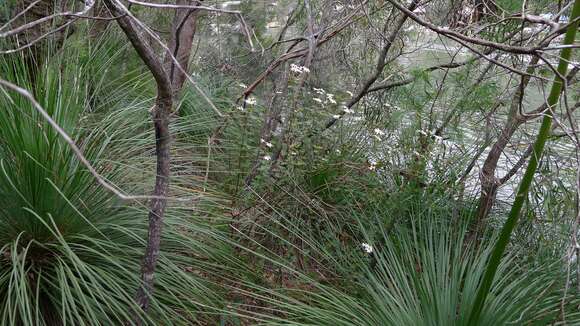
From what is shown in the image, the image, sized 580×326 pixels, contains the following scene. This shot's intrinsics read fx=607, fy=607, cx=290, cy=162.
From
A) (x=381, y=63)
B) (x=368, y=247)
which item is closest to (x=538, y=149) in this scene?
(x=368, y=247)

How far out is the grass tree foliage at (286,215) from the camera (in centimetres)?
226

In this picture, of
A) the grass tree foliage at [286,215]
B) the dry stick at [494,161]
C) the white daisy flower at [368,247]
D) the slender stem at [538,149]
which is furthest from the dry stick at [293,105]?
the slender stem at [538,149]

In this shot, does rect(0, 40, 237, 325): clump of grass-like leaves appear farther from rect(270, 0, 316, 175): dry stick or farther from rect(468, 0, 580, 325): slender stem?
rect(468, 0, 580, 325): slender stem

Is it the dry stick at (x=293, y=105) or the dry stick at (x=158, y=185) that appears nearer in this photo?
the dry stick at (x=158, y=185)

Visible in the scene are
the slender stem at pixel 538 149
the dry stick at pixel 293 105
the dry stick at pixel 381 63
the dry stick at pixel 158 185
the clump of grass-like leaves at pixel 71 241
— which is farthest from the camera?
the dry stick at pixel 381 63

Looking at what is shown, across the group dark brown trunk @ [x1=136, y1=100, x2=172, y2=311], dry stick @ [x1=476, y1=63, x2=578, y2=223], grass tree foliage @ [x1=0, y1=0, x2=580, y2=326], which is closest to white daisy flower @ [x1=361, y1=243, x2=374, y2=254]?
grass tree foliage @ [x1=0, y1=0, x2=580, y2=326]

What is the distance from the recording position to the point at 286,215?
10.7 ft

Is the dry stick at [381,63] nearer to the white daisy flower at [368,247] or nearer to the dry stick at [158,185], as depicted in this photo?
the white daisy flower at [368,247]

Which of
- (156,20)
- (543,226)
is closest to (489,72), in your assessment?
(543,226)

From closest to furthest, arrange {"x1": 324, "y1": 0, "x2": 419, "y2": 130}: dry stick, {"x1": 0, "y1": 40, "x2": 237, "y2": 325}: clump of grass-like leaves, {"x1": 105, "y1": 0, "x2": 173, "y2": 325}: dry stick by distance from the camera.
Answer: {"x1": 105, "y1": 0, "x2": 173, "y2": 325}: dry stick, {"x1": 0, "y1": 40, "x2": 237, "y2": 325}: clump of grass-like leaves, {"x1": 324, "y1": 0, "x2": 419, "y2": 130}: dry stick

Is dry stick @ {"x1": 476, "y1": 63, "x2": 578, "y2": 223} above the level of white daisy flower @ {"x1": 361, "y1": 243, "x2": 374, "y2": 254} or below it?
above

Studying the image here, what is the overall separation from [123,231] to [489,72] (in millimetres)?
2638

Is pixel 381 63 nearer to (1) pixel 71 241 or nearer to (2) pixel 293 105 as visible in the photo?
(2) pixel 293 105

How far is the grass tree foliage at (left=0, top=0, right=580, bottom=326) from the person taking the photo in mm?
2256
